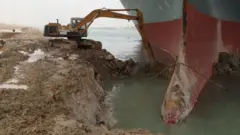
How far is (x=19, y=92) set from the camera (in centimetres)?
534

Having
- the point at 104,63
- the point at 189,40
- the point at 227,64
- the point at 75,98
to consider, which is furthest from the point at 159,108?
the point at 227,64

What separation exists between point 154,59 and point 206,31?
2.82 m

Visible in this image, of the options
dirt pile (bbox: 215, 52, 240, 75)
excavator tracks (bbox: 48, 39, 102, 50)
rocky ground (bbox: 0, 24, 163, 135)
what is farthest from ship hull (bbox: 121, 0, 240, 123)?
excavator tracks (bbox: 48, 39, 102, 50)

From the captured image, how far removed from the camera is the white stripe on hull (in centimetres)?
1006

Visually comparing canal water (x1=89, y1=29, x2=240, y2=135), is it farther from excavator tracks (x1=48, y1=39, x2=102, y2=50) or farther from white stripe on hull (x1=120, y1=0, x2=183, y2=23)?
excavator tracks (x1=48, y1=39, x2=102, y2=50)

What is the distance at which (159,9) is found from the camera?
39.6ft

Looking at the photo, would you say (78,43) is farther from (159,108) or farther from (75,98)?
(75,98)

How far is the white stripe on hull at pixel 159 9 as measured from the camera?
33.0 ft

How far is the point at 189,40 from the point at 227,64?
4811 millimetres

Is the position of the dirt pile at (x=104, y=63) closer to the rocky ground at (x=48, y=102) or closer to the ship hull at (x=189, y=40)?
the ship hull at (x=189, y=40)

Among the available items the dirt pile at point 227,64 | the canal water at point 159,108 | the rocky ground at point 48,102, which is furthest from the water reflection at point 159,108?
the dirt pile at point 227,64

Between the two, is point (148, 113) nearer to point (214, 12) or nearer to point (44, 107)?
point (44, 107)

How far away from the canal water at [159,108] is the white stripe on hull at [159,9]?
2.49 meters

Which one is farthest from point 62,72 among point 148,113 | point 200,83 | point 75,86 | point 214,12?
→ point 214,12
